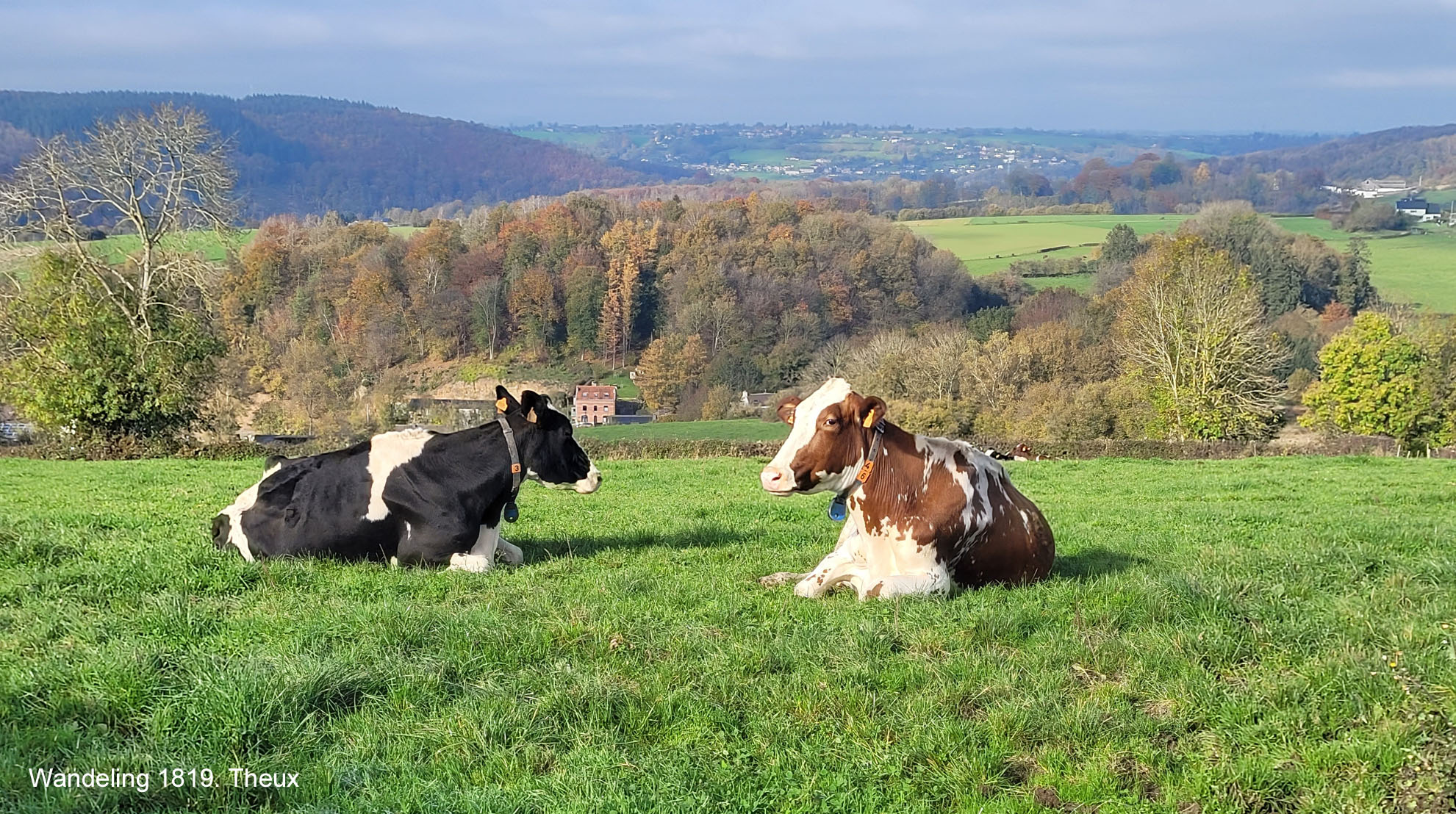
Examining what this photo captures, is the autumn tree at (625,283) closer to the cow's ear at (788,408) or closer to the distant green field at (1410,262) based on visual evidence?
the distant green field at (1410,262)

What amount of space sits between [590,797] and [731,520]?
884 centimetres

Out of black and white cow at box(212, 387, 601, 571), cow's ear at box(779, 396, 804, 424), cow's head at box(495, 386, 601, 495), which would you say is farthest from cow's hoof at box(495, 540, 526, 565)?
cow's ear at box(779, 396, 804, 424)

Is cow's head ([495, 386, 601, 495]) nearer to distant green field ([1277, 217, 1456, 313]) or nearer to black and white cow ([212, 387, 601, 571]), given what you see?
black and white cow ([212, 387, 601, 571])

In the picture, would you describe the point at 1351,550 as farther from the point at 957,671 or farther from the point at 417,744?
the point at 417,744

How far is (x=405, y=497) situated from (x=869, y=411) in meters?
3.88

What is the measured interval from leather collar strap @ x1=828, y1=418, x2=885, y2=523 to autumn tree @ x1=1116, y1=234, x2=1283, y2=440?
51.4 metres

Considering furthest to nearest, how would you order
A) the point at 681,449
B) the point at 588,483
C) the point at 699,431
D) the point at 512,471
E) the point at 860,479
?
1. the point at 699,431
2. the point at 681,449
3. the point at 588,483
4. the point at 512,471
5. the point at 860,479

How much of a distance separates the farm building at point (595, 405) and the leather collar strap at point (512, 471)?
8903cm

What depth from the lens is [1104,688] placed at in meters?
6.04

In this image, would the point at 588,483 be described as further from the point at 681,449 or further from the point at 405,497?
the point at 681,449

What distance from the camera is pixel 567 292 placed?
126m

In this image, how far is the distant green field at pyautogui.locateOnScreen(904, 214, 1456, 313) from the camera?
114 meters

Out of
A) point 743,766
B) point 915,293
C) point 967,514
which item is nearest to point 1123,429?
point 967,514

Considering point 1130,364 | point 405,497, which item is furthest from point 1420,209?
point 405,497
